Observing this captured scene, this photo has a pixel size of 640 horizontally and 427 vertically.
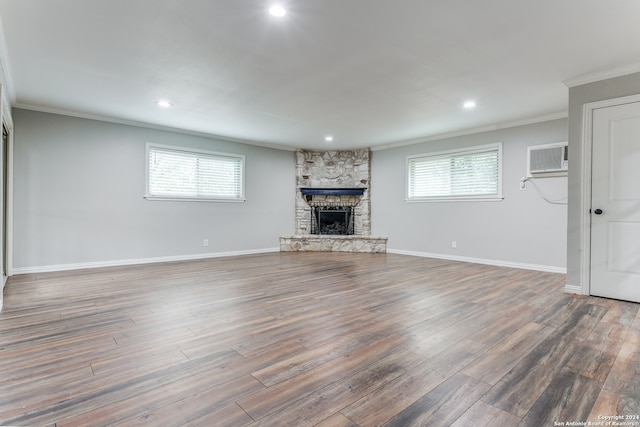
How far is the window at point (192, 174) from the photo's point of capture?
5.70 m

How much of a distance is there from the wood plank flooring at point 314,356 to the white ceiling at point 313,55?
238 centimetres

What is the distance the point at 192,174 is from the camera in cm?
614

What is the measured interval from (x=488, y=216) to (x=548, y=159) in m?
1.28

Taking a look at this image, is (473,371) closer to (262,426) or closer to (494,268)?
(262,426)

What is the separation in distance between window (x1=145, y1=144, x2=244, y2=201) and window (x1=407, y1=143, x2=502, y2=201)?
3.72 m

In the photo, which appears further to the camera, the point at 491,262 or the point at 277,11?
the point at 491,262

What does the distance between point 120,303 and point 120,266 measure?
7.86ft

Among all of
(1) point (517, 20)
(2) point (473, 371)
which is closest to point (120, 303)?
(2) point (473, 371)

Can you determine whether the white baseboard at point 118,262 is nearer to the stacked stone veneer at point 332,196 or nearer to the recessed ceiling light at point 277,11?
the stacked stone veneer at point 332,196

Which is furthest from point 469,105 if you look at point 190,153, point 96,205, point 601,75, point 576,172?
point 96,205

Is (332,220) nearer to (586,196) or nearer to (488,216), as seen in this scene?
(488,216)

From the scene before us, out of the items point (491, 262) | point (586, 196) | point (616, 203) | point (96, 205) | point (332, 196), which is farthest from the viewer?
point (332, 196)

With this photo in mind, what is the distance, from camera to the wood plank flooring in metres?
1.46

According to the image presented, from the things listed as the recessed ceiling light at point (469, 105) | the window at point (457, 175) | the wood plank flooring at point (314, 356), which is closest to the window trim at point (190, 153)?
the wood plank flooring at point (314, 356)
